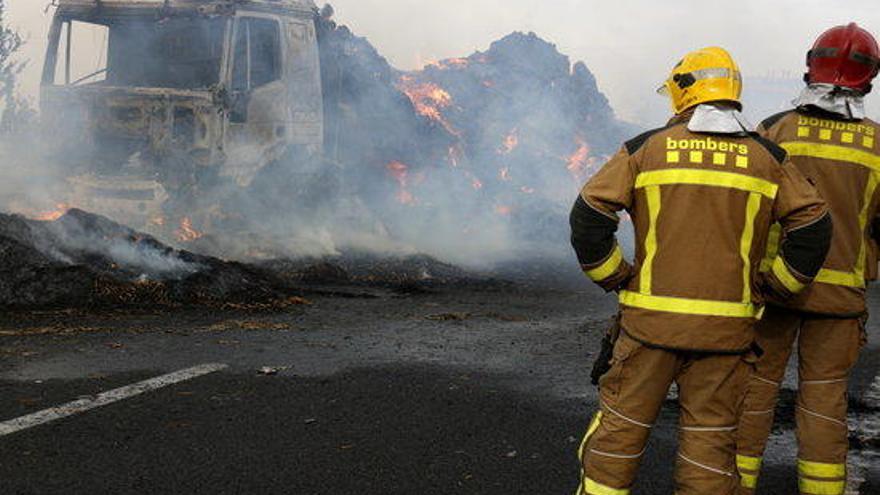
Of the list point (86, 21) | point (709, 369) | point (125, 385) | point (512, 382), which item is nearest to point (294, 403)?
point (125, 385)

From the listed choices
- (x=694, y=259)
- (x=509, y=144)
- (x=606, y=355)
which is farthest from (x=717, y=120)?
(x=509, y=144)

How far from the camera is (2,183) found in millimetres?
9164

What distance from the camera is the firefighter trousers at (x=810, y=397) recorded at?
128 inches

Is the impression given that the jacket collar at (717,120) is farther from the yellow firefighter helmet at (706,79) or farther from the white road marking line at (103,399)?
the white road marking line at (103,399)

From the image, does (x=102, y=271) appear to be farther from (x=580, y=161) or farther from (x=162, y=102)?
(x=580, y=161)

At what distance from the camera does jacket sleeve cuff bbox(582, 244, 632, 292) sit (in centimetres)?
286

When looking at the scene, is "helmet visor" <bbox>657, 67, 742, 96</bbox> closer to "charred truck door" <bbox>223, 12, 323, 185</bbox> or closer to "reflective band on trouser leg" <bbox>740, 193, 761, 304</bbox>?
"reflective band on trouser leg" <bbox>740, 193, 761, 304</bbox>

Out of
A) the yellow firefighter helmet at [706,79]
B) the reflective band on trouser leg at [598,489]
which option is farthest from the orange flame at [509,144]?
the reflective band on trouser leg at [598,489]

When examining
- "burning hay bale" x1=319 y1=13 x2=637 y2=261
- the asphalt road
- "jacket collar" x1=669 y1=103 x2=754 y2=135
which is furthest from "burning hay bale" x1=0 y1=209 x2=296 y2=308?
"jacket collar" x1=669 y1=103 x2=754 y2=135

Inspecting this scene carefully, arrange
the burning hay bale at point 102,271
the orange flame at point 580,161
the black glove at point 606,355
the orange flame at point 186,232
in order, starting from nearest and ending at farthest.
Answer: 1. the black glove at point 606,355
2. the burning hay bale at point 102,271
3. the orange flame at point 186,232
4. the orange flame at point 580,161

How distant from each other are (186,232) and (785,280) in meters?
8.15

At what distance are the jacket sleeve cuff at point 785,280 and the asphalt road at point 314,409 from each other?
1142 millimetres

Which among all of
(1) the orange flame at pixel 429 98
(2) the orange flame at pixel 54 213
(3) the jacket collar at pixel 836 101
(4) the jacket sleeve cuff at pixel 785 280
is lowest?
(2) the orange flame at pixel 54 213

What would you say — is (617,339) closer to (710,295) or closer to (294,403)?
(710,295)
